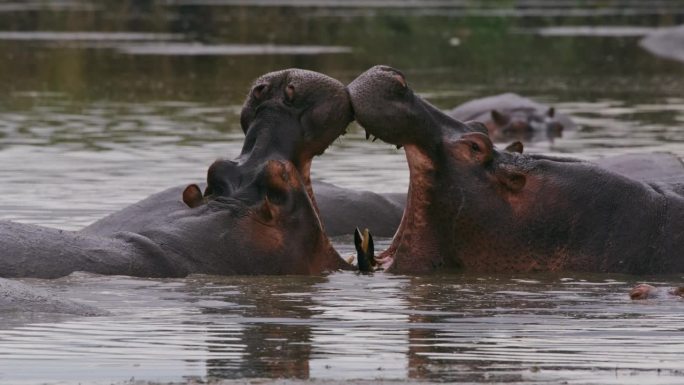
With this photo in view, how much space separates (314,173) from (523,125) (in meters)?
4.28

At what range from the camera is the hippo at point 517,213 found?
351 inches

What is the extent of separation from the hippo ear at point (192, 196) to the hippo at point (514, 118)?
8.17m

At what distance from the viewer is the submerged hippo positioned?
28.3 ft

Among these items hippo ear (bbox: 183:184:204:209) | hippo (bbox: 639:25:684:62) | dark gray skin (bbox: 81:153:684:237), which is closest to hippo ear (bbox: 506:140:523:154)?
dark gray skin (bbox: 81:153:684:237)

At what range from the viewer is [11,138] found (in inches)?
634

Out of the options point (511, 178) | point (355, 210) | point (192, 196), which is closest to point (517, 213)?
point (511, 178)

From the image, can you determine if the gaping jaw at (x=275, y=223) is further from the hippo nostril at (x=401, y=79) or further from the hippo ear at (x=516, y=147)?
the hippo ear at (x=516, y=147)

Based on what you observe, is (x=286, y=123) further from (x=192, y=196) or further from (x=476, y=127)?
(x=476, y=127)

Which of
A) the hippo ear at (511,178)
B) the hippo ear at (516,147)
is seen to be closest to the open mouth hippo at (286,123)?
the hippo ear at (511,178)

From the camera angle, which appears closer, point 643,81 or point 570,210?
point 570,210

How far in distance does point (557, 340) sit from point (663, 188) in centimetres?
247

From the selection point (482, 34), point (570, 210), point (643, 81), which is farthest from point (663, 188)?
point (482, 34)

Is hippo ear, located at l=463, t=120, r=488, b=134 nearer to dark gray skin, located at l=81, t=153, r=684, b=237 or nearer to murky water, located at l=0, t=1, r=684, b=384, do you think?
murky water, located at l=0, t=1, r=684, b=384

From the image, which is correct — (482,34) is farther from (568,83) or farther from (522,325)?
(522,325)
